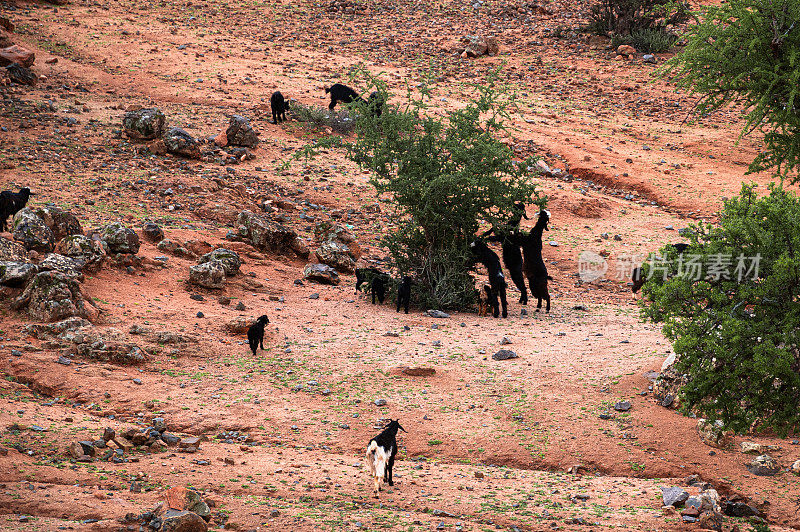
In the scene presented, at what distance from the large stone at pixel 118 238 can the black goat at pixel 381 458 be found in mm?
6410

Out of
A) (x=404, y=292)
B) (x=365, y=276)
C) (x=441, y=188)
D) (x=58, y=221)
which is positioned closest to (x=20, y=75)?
(x=58, y=221)

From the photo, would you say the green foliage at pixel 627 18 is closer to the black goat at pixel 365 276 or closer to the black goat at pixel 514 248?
the black goat at pixel 514 248

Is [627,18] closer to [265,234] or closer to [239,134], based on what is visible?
[239,134]

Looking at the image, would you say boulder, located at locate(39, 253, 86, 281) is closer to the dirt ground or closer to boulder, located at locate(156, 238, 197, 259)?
the dirt ground

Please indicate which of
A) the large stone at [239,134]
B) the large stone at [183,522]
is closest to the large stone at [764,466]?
Result: the large stone at [183,522]

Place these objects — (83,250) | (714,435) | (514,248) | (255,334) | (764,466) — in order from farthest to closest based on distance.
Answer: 1. (514,248)
2. (83,250)
3. (255,334)
4. (714,435)
5. (764,466)

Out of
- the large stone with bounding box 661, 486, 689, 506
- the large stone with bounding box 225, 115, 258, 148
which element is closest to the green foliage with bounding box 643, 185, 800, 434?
the large stone with bounding box 661, 486, 689, 506

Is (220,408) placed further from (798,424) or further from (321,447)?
(798,424)

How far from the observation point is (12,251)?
10.2 metres

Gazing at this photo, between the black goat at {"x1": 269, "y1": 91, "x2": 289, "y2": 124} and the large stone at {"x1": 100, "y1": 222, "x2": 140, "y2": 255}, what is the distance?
8108mm

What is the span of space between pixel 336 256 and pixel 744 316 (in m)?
8.24

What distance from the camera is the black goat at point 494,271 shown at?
11.7m

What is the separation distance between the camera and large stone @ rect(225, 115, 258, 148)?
17.4 metres

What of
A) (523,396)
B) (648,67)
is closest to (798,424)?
(523,396)
